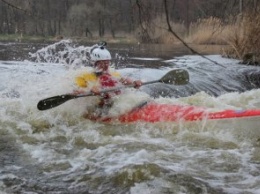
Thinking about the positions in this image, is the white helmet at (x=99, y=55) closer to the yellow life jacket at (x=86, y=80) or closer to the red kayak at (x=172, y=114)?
the yellow life jacket at (x=86, y=80)

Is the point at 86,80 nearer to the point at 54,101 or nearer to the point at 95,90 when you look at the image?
the point at 95,90

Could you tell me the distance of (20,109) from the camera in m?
7.70

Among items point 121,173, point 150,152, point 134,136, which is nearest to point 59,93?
point 134,136

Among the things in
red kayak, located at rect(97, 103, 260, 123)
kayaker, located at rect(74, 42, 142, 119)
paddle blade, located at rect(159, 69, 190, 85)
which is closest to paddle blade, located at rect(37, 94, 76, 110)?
kayaker, located at rect(74, 42, 142, 119)

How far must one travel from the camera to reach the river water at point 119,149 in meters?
4.26

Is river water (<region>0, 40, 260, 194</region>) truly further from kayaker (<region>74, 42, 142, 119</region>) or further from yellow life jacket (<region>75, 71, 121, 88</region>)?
yellow life jacket (<region>75, 71, 121, 88</region>)

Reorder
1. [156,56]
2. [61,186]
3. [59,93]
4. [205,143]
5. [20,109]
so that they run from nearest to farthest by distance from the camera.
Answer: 1. [61,186]
2. [205,143]
3. [59,93]
4. [20,109]
5. [156,56]

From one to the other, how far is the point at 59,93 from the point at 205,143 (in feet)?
8.87

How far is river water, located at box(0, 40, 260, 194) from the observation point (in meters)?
4.26

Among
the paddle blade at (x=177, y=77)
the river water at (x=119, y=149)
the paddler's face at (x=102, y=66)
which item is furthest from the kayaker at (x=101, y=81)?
the paddle blade at (x=177, y=77)

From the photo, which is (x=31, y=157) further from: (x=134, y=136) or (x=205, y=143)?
(x=205, y=143)

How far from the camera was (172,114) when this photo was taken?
6.34 metres

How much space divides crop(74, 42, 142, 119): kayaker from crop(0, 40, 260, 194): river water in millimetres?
185

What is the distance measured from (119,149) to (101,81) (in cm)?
171
